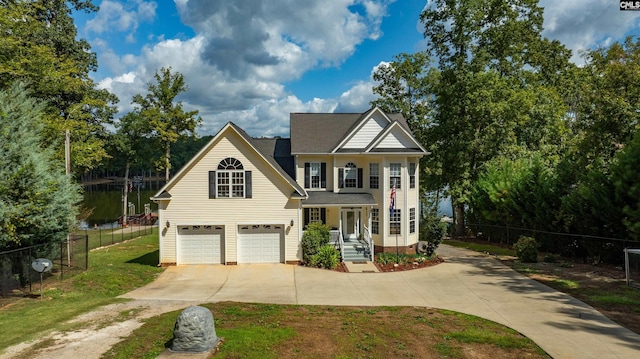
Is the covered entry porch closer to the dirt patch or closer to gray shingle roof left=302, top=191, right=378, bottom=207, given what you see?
gray shingle roof left=302, top=191, right=378, bottom=207

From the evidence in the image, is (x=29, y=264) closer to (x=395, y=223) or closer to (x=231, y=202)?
(x=231, y=202)

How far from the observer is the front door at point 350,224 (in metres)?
24.3

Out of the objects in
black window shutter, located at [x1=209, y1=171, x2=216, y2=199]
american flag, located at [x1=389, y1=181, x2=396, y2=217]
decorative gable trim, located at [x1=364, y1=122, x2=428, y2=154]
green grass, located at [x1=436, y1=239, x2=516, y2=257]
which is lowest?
green grass, located at [x1=436, y1=239, x2=516, y2=257]

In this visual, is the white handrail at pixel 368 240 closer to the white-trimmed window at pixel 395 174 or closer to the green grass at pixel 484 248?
the white-trimmed window at pixel 395 174

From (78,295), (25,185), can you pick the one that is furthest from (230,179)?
(25,185)

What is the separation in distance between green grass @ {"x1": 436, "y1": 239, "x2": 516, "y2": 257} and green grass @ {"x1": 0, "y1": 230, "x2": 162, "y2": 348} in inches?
816

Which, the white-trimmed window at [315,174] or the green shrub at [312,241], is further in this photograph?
the white-trimmed window at [315,174]

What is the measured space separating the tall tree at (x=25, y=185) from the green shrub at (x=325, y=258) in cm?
1264

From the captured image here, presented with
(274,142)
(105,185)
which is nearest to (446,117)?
(274,142)

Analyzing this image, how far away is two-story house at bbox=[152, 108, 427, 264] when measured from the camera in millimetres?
21000

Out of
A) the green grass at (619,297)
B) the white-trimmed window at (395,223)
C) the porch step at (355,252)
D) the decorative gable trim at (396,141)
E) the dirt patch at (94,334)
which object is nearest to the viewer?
the dirt patch at (94,334)

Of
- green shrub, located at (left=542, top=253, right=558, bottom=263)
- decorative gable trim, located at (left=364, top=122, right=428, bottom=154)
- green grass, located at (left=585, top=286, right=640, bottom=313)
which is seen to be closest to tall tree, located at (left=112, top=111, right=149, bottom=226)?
decorative gable trim, located at (left=364, top=122, right=428, bottom=154)

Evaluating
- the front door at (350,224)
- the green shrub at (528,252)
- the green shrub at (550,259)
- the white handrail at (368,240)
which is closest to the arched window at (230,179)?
the front door at (350,224)

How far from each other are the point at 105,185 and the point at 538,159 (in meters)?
135
